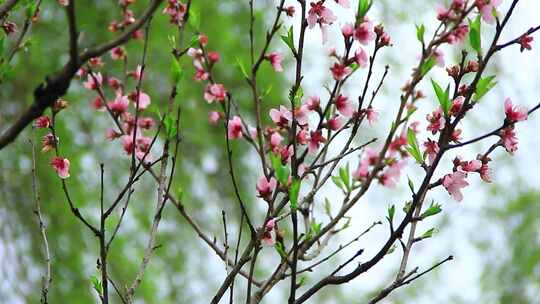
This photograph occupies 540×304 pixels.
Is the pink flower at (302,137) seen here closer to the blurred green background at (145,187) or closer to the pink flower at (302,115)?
the pink flower at (302,115)

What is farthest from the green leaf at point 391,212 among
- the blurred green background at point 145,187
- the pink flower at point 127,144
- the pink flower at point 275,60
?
the blurred green background at point 145,187

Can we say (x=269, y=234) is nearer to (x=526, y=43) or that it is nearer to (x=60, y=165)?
(x=60, y=165)

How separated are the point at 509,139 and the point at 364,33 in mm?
270

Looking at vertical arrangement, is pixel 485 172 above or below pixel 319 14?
below

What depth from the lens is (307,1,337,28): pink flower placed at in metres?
1.18

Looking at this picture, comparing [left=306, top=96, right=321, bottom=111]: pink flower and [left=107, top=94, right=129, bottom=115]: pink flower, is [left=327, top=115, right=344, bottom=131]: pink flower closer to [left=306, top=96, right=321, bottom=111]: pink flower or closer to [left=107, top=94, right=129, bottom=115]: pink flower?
[left=306, top=96, right=321, bottom=111]: pink flower

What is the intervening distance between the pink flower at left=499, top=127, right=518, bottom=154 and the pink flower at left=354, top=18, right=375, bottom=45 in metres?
0.24

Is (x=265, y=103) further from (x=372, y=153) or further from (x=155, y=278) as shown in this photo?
(x=372, y=153)

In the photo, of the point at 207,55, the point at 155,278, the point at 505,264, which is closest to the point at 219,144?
the point at 155,278

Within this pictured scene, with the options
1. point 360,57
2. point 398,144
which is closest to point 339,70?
point 360,57

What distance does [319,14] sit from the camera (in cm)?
118

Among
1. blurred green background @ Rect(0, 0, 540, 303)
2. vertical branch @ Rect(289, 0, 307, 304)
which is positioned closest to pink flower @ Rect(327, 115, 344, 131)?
vertical branch @ Rect(289, 0, 307, 304)

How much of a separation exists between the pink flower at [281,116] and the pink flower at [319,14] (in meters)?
0.14

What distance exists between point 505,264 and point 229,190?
1775 mm
